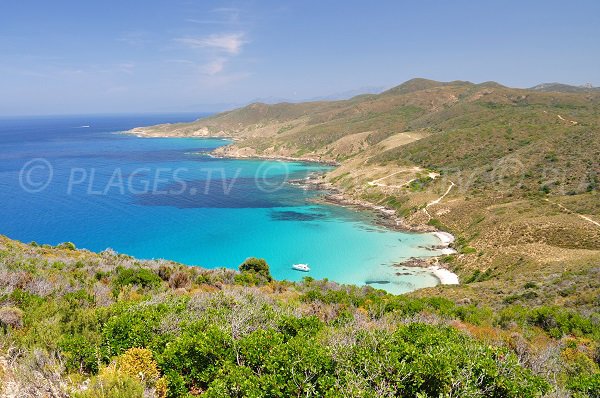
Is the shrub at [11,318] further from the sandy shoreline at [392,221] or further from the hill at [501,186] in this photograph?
the sandy shoreline at [392,221]

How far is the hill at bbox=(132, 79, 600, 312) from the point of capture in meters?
31.3

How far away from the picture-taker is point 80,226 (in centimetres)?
5647

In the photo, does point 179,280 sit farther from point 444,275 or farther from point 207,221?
point 207,221

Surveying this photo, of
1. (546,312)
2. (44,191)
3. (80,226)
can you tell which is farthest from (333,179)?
(546,312)

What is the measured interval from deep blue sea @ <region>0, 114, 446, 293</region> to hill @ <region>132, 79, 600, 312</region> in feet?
23.7

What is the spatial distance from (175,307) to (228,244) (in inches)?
1548

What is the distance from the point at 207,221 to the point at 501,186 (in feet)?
161

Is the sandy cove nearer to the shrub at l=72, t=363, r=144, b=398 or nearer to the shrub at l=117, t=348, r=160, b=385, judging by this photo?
the shrub at l=117, t=348, r=160, b=385

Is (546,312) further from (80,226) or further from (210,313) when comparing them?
(80,226)

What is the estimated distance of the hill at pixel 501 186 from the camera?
31281 millimetres

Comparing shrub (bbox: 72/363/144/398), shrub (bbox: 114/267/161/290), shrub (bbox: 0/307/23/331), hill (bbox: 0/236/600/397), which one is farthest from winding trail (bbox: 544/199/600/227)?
shrub (bbox: 0/307/23/331)

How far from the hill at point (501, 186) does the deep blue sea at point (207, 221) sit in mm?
7233

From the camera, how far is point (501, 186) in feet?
201

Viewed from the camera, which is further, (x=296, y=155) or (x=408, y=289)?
(x=296, y=155)
